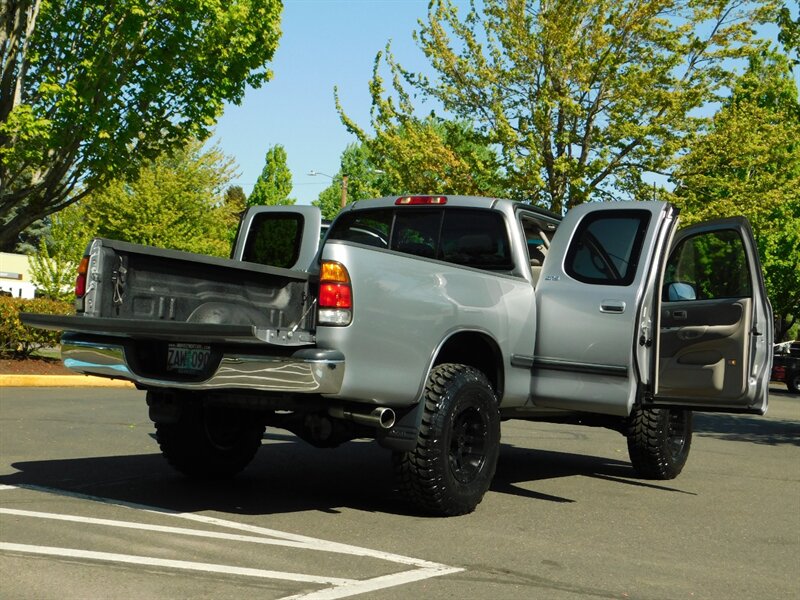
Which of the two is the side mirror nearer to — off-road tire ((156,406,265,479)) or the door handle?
the door handle

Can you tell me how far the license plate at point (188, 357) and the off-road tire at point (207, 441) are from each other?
118 centimetres

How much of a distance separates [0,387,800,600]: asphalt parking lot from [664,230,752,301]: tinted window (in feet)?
5.36

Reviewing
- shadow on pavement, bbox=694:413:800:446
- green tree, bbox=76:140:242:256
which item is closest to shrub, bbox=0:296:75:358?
shadow on pavement, bbox=694:413:800:446

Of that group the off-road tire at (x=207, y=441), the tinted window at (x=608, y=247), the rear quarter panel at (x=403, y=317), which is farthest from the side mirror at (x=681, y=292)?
the off-road tire at (x=207, y=441)

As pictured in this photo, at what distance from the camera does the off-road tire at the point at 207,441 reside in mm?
7559

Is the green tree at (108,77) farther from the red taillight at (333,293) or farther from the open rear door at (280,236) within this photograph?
the red taillight at (333,293)

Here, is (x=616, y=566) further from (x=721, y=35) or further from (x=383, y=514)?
(x=721, y=35)

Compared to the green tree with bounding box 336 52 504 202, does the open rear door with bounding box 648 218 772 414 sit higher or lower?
lower

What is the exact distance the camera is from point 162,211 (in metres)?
42.2

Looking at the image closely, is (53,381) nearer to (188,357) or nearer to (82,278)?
(82,278)

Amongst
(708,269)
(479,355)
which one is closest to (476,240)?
(479,355)

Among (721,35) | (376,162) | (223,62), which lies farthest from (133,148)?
(721,35)

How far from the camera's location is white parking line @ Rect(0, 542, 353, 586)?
16.0ft

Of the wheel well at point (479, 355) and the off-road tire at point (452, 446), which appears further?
the wheel well at point (479, 355)
